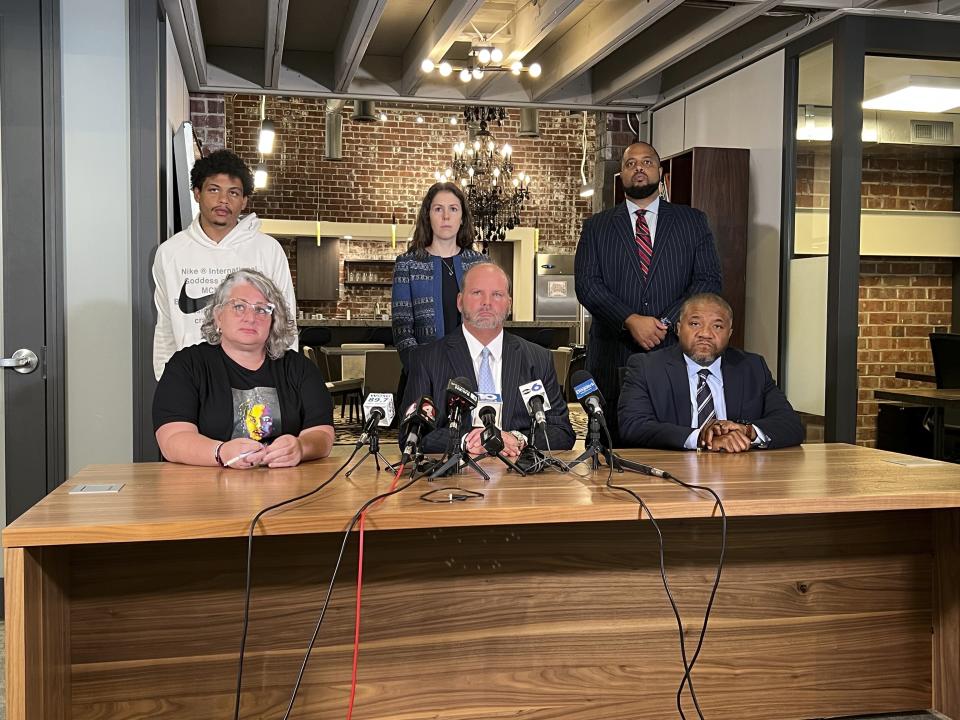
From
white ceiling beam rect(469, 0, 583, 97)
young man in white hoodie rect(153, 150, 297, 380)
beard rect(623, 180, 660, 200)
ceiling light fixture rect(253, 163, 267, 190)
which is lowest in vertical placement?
young man in white hoodie rect(153, 150, 297, 380)

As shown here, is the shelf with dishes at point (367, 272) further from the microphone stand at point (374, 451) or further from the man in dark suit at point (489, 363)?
the microphone stand at point (374, 451)

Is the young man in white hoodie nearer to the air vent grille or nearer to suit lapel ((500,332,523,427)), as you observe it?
suit lapel ((500,332,523,427))

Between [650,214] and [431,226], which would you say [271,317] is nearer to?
[431,226]

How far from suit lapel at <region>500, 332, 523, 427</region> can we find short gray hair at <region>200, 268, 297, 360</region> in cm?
66

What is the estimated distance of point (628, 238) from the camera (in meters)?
3.90

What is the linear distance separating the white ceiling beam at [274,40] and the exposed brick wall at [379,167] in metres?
6.80

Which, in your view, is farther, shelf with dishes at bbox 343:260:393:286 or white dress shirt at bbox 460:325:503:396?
shelf with dishes at bbox 343:260:393:286

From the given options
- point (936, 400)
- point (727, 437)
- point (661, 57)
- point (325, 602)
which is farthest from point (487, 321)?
point (661, 57)

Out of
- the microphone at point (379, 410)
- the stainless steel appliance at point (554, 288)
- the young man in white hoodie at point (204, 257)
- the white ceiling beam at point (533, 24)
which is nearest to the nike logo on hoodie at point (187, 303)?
the young man in white hoodie at point (204, 257)

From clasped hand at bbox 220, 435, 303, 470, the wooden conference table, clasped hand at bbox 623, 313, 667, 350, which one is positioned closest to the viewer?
the wooden conference table

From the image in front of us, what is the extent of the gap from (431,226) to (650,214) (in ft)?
3.16

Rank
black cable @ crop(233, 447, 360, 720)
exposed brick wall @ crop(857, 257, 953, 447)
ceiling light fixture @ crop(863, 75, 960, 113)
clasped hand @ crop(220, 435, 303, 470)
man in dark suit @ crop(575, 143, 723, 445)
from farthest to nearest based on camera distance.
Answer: exposed brick wall @ crop(857, 257, 953, 447) → ceiling light fixture @ crop(863, 75, 960, 113) → man in dark suit @ crop(575, 143, 723, 445) → clasped hand @ crop(220, 435, 303, 470) → black cable @ crop(233, 447, 360, 720)

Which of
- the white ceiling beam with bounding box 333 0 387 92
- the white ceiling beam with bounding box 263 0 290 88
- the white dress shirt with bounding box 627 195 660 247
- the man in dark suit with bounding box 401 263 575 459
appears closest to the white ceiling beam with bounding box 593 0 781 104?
the white dress shirt with bounding box 627 195 660 247

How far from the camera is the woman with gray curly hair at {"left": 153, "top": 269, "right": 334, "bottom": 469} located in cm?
246
